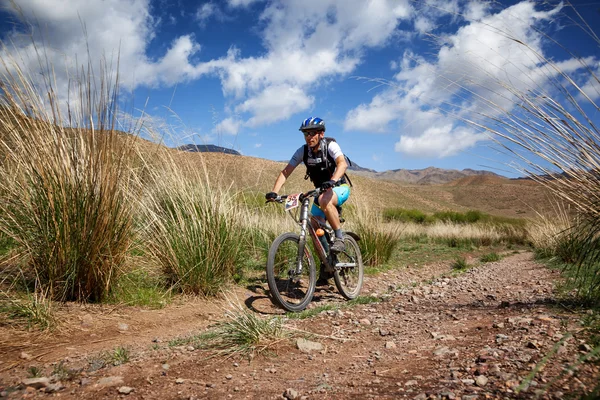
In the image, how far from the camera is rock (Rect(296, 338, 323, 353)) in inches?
118

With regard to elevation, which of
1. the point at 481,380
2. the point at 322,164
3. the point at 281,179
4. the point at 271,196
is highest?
the point at 322,164

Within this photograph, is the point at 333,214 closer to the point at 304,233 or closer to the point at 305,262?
the point at 304,233

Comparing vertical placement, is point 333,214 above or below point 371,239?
above

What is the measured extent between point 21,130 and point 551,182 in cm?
452

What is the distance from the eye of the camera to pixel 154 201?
520cm

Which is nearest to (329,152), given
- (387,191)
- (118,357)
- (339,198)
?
(339,198)

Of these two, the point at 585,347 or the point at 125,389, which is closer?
the point at 585,347

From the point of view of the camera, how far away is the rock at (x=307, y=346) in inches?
118

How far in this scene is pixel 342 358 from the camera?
2855mm

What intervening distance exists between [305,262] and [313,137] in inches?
61.7

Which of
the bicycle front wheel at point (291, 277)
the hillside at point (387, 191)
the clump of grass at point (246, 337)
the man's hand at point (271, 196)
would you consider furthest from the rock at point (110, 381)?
the hillside at point (387, 191)

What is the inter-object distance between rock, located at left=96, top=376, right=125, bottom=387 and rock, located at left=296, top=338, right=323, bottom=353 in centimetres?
121

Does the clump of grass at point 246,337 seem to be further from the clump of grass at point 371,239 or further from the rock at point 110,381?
the clump of grass at point 371,239

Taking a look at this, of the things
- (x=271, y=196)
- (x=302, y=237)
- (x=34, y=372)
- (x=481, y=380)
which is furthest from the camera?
(x=302, y=237)
